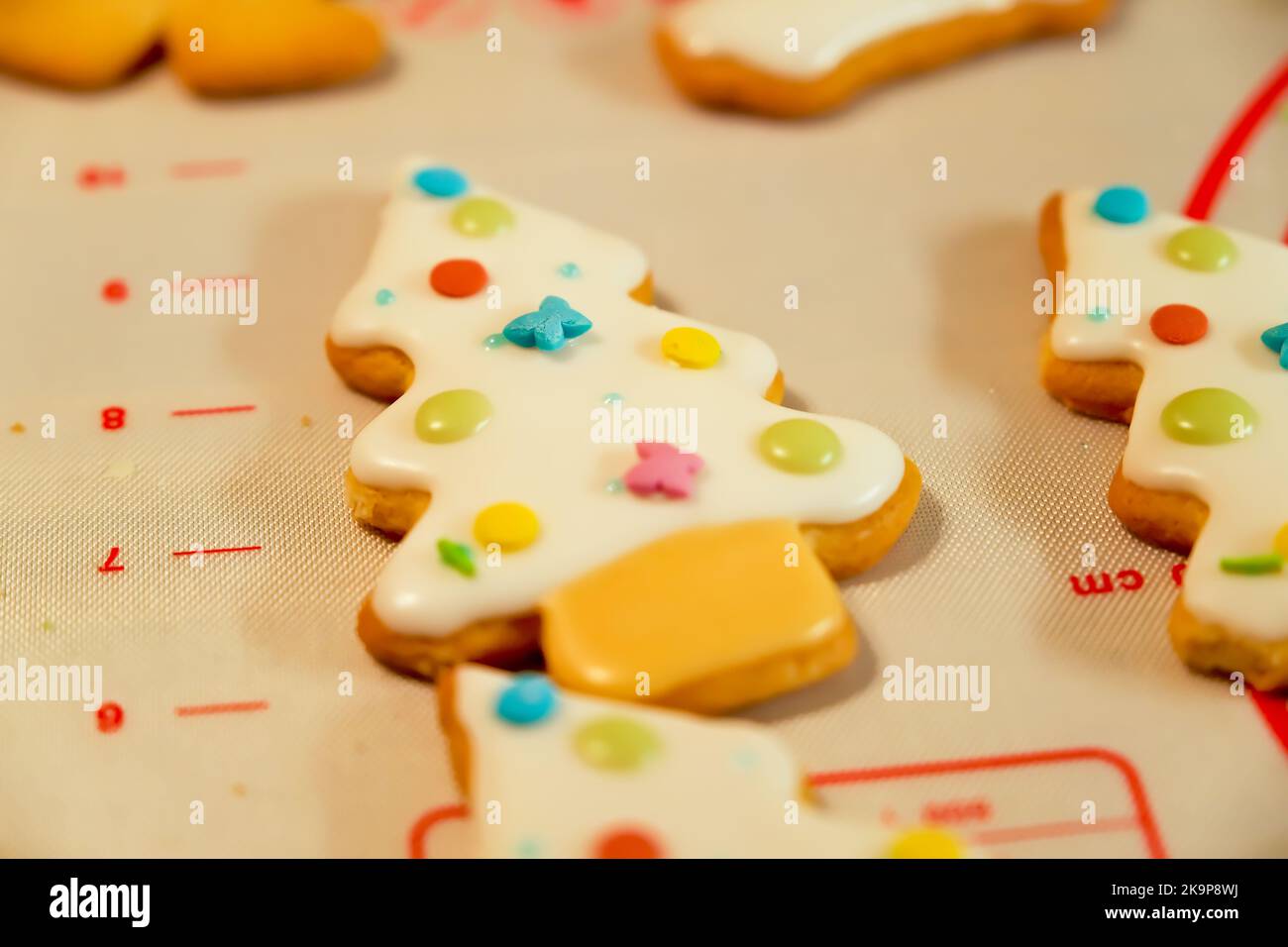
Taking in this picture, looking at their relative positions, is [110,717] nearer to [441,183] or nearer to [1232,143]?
[441,183]

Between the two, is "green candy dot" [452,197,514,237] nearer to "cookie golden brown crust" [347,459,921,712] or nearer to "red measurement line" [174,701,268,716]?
"cookie golden brown crust" [347,459,921,712]

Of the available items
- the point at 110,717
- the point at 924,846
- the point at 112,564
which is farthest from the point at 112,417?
the point at 924,846

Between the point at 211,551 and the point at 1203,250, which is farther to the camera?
the point at 1203,250

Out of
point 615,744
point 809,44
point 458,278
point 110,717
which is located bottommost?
point 110,717

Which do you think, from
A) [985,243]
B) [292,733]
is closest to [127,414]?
[292,733]

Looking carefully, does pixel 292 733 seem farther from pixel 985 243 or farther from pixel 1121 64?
pixel 1121 64

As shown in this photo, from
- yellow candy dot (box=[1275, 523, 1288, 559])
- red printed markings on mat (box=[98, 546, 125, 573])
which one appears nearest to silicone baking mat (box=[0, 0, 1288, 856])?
red printed markings on mat (box=[98, 546, 125, 573])
